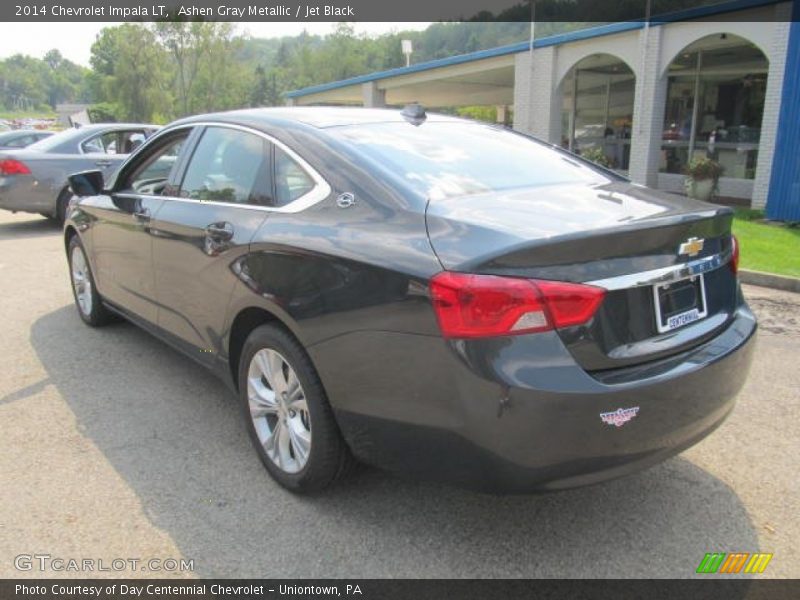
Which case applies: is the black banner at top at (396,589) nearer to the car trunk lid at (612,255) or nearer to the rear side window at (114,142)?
the car trunk lid at (612,255)

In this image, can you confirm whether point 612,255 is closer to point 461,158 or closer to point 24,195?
point 461,158

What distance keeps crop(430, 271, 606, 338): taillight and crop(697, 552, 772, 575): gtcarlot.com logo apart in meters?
1.12

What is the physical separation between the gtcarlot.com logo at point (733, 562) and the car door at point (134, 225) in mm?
3209

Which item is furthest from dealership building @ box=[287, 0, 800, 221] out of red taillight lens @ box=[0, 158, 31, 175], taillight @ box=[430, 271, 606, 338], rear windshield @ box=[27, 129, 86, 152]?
red taillight lens @ box=[0, 158, 31, 175]

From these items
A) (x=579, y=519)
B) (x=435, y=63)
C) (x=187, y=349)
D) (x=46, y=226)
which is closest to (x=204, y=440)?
(x=187, y=349)

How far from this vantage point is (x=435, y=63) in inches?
875

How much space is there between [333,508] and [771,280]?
577cm

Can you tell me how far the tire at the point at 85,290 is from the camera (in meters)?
5.31

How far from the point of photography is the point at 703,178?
1277 cm

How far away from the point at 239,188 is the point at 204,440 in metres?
1.33

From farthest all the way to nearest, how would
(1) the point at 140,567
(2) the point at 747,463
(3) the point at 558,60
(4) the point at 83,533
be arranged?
(3) the point at 558,60, (2) the point at 747,463, (4) the point at 83,533, (1) the point at 140,567

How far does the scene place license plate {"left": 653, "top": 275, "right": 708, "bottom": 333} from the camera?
8.14 ft

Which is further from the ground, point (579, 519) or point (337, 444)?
point (337, 444)

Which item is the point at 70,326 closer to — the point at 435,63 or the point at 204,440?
the point at 204,440
